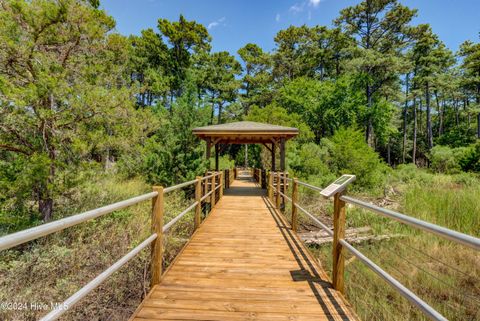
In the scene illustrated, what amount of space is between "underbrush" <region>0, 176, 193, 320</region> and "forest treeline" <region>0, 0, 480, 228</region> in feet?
5.42

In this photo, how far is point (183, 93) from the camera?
1310 cm

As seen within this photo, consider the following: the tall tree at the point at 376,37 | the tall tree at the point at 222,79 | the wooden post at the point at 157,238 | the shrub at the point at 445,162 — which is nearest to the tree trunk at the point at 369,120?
the tall tree at the point at 376,37

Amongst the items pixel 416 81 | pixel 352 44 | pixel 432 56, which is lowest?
pixel 416 81

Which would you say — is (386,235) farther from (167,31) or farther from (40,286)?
(167,31)

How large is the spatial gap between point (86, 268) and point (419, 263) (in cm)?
571

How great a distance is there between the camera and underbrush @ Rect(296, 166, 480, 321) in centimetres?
307

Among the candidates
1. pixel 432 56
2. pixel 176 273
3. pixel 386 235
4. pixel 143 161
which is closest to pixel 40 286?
pixel 176 273

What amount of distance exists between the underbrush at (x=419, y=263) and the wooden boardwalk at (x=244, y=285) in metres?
0.75

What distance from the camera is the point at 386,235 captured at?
5.92 m

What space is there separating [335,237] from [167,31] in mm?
30302

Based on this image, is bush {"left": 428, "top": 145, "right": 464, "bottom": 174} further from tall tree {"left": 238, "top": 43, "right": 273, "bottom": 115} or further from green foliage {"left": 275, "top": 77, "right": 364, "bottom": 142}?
tall tree {"left": 238, "top": 43, "right": 273, "bottom": 115}

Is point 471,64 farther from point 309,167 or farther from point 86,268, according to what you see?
point 86,268

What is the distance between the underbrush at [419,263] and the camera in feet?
10.1

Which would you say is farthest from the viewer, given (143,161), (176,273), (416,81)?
(416,81)
